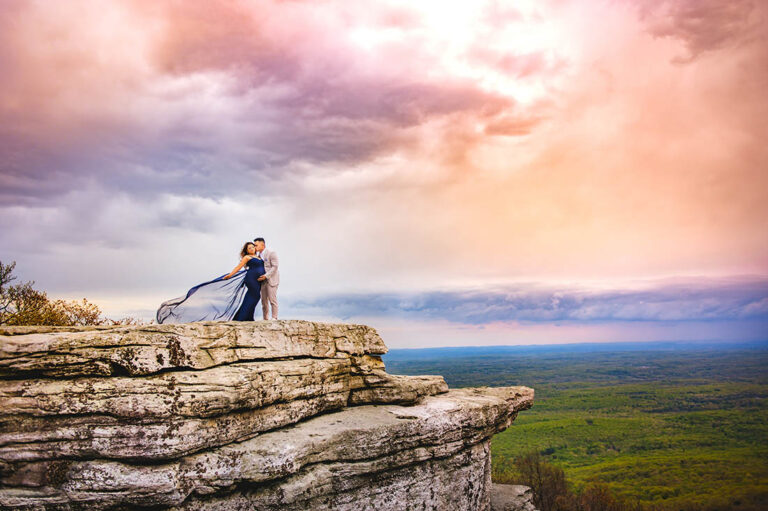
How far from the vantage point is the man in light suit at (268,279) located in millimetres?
20016

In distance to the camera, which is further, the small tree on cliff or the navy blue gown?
the small tree on cliff

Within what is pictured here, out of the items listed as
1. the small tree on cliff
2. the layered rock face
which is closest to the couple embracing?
the layered rock face

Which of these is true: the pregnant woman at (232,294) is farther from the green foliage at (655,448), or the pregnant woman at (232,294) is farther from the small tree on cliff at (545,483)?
the green foliage at (655,448)

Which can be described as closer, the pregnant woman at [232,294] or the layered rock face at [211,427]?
the layered rock face at [211,427]

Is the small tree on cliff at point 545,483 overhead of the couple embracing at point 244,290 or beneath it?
beneath

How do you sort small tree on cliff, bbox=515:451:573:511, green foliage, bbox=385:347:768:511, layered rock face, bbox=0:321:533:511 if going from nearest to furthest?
layered rock face, bbox=0:321:533:511 → small tree on cliff, bbox=515:451:573:511 → green foliage, bbox=385:347:768:511

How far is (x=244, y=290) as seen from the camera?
65.9 ft

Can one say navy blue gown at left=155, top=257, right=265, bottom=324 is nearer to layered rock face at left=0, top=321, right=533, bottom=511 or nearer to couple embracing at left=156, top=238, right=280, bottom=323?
couple embracing at left=156, top=238, right=280, bottom=323

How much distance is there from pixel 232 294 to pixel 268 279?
1.76 metres

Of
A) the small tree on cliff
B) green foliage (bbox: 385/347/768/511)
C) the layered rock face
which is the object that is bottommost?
green foliage (bbox: 385/347/768/511)

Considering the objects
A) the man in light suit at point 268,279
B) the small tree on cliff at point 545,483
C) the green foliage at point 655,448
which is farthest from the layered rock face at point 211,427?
the green foliage at point 655,448

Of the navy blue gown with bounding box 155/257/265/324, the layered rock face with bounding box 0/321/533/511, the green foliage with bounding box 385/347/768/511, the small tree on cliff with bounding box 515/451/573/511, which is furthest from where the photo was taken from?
the green foliage with bounding box 385/347/768/511

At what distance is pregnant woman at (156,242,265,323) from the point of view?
19.1 metres

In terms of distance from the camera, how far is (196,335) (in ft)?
50.1
